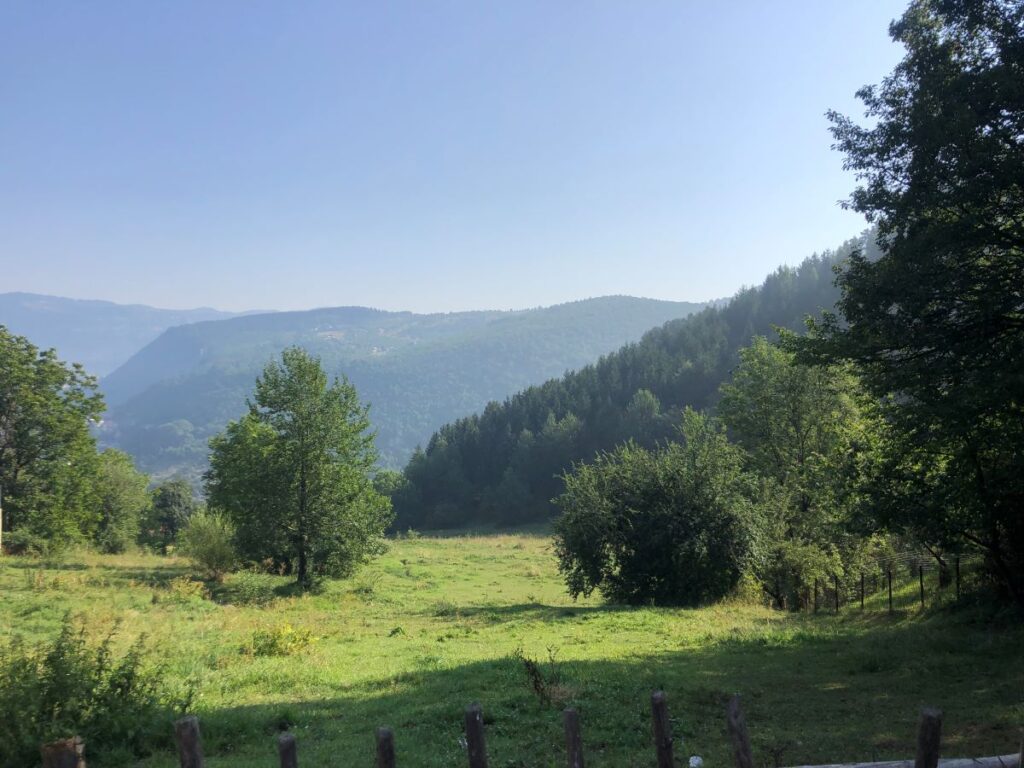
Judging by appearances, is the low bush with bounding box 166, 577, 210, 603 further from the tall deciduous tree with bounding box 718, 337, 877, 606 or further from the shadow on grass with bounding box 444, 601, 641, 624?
the tall deciduous tree with bounding box 718, 337, 877, 606

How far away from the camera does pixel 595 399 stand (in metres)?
123

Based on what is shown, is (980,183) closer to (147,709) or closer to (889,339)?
(889,339)

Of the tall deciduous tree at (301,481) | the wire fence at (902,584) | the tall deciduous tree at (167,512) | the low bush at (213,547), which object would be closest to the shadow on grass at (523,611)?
the tall deciduous tree at (301,481)

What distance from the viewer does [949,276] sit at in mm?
12445

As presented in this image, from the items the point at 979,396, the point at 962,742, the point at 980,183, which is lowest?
the point at 962,742

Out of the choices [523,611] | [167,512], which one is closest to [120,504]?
[167,512]

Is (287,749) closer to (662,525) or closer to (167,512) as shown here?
(662,525)

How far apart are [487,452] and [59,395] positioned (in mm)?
89672

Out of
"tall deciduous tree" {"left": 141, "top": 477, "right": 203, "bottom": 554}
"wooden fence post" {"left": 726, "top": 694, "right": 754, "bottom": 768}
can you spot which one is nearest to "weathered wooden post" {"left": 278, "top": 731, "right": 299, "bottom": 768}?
"wooden fence post" {"left": 726, "top": 694, "right": 754, "bottom": 768}

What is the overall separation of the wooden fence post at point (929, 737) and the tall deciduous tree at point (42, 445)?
4167cm

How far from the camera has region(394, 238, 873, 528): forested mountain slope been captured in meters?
110

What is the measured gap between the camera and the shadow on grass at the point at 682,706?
870cm

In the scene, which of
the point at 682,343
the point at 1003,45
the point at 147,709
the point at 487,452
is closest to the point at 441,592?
the point at 147,709

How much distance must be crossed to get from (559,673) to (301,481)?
2125 centimetres
